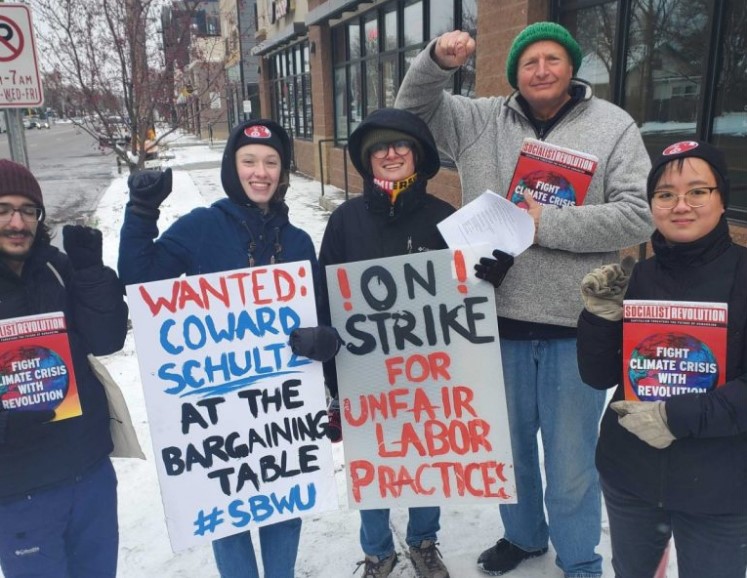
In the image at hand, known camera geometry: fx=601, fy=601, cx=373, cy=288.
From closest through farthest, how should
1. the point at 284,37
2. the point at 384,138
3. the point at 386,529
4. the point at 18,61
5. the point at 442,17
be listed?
1. the point at 384,138
2. the point at 386,529
3. the point at 18,61
4. the point at 442,17
5. the point at 284,37

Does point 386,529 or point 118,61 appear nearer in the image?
point 386,529

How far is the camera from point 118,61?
566 cm

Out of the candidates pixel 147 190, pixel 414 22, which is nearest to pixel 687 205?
pixel 147 190

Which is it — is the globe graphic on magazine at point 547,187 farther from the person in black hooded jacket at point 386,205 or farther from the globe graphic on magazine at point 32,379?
the globe graphic on magazine at point 32,379

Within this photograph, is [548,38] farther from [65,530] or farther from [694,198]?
[65,530]

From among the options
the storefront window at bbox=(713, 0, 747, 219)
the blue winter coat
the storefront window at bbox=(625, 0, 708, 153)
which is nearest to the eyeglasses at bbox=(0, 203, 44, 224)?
the blue winter coat

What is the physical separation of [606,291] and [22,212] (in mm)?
1755

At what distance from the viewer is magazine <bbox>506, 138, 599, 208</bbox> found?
204cm

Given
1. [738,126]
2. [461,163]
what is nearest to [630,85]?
[738,126]

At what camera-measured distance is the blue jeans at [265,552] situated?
7.07 ft

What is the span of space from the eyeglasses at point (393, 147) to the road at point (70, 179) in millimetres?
5667

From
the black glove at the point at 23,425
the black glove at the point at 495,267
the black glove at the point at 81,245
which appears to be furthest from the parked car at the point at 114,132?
the black glove at the point at 495,267

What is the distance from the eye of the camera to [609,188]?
2.06 m

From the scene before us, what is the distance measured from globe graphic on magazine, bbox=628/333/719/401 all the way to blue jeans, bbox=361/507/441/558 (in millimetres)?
1167
